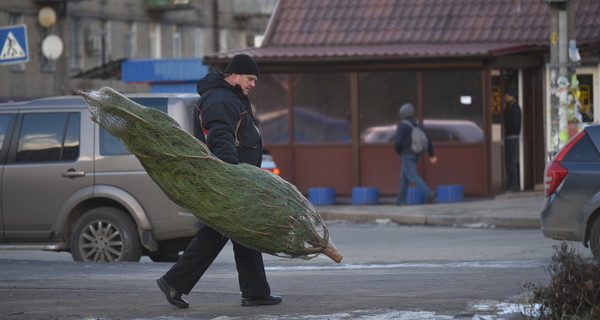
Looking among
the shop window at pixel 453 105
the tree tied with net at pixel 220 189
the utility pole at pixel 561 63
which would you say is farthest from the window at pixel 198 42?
the tree tied with net at pixel 220 189

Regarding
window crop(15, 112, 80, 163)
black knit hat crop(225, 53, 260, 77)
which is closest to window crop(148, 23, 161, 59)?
window crop(15, 112, 80, 163)

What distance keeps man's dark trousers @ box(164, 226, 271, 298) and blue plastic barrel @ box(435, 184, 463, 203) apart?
1420 cm

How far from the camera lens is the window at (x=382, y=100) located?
24.5m

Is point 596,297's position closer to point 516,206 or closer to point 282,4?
point 516,206

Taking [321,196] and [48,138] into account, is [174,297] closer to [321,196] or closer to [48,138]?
[48,138]

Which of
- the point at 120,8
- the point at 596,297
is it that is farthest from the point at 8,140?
the point at 120,8

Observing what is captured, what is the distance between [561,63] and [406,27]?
6.54m

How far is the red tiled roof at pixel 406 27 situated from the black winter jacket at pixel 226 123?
14628mm

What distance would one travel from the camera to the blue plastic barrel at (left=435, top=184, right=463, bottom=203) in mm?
23422

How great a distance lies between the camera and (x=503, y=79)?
24.9m

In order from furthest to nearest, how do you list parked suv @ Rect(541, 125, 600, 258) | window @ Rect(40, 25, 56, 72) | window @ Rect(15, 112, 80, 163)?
window @ Rect(40, 25, 56, 72)
window @ Rect(15, 112, 80, 163)
parked suv @ Rect(541, 125, 600, 258)

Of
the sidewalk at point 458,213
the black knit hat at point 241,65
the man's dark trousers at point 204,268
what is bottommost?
the sidewalk at point 458,213

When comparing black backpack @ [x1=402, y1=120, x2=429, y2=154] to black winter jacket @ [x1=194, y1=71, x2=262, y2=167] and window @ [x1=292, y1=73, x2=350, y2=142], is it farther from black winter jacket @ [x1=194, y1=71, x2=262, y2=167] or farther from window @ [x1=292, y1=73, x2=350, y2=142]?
black winter jacket @ [x1=194, y1=71, x2=262, y2=167]

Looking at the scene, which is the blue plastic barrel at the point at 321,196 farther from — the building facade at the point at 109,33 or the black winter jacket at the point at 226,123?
the building facade at the point at 109,33
